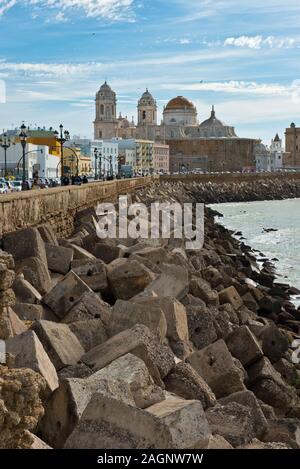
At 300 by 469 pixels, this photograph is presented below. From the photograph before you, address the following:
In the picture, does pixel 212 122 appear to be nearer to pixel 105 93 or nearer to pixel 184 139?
pixel 184 139

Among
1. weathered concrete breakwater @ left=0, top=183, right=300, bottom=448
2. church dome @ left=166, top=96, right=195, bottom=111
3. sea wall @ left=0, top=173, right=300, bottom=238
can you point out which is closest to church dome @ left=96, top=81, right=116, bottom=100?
church dome @ left=166, top=96, right=195, bottom=111

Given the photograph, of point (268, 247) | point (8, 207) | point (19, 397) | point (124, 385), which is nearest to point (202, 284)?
point (8, 207)

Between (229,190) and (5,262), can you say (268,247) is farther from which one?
(229,190)

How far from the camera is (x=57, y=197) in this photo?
521 inches

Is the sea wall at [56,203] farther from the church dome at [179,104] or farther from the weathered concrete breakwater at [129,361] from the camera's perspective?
the church dome at [179,104]

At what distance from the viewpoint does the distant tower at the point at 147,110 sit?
97.1 m

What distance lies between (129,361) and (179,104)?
10275 centimetres

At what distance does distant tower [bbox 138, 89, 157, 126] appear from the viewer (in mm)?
97125

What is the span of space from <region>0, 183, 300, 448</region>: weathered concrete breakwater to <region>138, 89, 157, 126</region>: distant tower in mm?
89225

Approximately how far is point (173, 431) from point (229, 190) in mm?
59377

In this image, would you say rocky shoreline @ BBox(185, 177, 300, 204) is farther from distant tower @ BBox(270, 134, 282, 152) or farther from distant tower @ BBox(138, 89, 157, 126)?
distant tower @ BBox(270, 134, 282, 152)

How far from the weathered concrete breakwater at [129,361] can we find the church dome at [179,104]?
9700 centimetres

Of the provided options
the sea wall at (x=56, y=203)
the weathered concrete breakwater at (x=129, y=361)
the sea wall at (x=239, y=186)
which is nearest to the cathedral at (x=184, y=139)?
the sea wall at (x=239, y=186)

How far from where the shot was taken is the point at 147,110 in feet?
322
